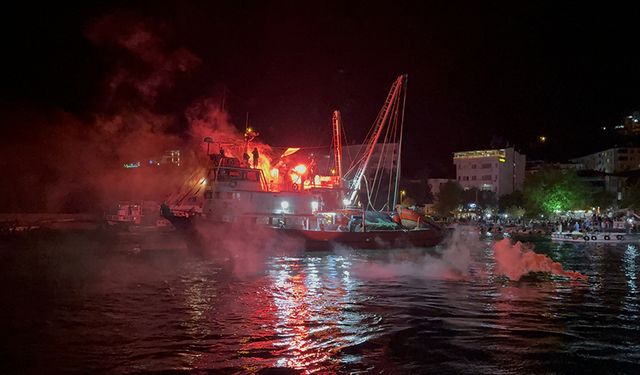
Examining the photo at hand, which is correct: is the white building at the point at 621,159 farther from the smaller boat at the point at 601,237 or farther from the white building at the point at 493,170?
the smaller boat at the point at 601,237

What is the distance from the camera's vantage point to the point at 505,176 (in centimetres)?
11169

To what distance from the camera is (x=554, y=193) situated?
8494cm

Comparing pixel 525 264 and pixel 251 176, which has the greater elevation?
pixel 251 176

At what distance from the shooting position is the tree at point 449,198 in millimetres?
103750

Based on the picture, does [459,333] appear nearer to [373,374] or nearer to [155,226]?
[373,374]

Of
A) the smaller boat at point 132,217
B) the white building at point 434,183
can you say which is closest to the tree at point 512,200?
the white building at point 434,183

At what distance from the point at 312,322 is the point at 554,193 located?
266 feet

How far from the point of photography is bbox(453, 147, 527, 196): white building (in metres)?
111

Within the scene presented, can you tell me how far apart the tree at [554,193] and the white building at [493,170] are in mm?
21865

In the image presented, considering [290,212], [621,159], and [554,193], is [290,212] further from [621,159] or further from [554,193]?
[621,159]

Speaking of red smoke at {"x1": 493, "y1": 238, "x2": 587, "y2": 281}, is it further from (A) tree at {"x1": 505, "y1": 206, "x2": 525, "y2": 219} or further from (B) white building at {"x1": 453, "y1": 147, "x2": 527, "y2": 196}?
(B) white building at {"x1": 453, "y1": 147, "x2": 527, "y2": 196}

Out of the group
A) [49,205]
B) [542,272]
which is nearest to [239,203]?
[542,272]

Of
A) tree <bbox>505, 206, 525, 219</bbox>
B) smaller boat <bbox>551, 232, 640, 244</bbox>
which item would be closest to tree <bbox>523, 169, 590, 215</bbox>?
tree <bbox>505, 206, 525, 219</bbox>

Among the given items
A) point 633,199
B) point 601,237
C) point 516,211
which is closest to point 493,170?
point 516,211
